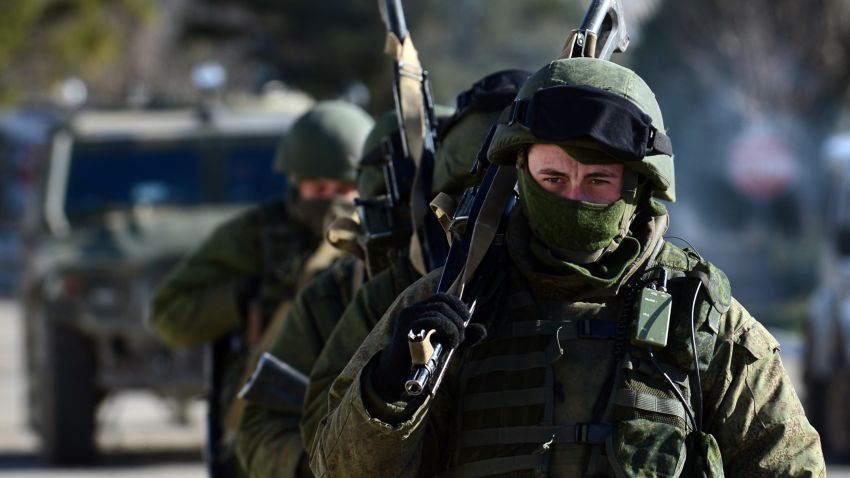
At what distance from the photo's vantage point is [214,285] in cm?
672

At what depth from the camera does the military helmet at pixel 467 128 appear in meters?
4.44

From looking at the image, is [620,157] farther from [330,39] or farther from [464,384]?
[330,39]

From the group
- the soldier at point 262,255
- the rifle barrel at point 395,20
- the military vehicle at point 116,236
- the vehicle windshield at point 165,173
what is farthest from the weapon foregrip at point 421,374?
the vehicle windshield at point 165,173

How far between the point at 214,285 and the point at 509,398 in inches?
133

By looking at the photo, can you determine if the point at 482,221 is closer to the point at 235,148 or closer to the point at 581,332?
the point at 581,332

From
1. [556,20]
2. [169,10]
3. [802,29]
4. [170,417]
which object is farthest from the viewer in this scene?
[556,20]

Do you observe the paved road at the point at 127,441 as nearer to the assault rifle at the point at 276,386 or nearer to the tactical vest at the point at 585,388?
the assault rifle at the point at 276,386

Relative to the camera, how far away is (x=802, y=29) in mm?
30578

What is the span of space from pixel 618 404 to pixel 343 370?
1.80 feet

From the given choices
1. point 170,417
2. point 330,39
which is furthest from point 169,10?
point 170,417

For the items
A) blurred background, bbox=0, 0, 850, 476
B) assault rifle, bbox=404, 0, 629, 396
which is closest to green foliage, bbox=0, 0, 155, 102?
blurred background, bbox=0, 0, 850, 476

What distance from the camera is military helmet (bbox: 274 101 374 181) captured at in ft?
21.0

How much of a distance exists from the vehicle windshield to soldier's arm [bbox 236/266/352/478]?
6309 millimetres

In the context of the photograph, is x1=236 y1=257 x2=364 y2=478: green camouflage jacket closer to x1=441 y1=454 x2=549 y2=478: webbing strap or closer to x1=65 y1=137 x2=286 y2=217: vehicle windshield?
x1=441 y1=454 x2=549 y2=478: webbing strap
